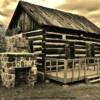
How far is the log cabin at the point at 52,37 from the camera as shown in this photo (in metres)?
14.9

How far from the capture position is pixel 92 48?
19.1m

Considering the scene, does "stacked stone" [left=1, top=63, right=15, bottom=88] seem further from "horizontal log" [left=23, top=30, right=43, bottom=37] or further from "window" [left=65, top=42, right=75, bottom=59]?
"window" [left=65, top=42, right=75, bottom=59]

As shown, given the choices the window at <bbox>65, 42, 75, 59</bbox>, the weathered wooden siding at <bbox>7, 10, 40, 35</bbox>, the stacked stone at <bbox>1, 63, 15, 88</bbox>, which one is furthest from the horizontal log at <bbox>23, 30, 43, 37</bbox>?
the stacked stone at <bbox>1, 63, 15, 88</bbox>

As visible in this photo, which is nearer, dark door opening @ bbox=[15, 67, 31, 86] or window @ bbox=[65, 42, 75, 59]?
dark door opening @ bbox=[15, 67, 31, 86]

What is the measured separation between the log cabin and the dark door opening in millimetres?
1653

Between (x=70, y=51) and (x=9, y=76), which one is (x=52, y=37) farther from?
(x=9, y=76)

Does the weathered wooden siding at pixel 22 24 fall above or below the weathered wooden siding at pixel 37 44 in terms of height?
above

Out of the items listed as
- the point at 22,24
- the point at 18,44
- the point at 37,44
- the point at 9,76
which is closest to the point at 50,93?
the point at 9,76

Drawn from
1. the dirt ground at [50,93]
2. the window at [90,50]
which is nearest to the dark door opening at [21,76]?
the dirt ground at [50,93]

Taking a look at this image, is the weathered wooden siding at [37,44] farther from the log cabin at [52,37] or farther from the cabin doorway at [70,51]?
the cabin doorway at [70,51]

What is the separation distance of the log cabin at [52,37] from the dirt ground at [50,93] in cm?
133

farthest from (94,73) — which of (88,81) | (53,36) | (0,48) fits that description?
(0,48)

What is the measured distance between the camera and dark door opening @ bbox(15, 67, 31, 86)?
1201cm

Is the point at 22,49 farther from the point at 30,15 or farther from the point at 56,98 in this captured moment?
the point at 56,98
